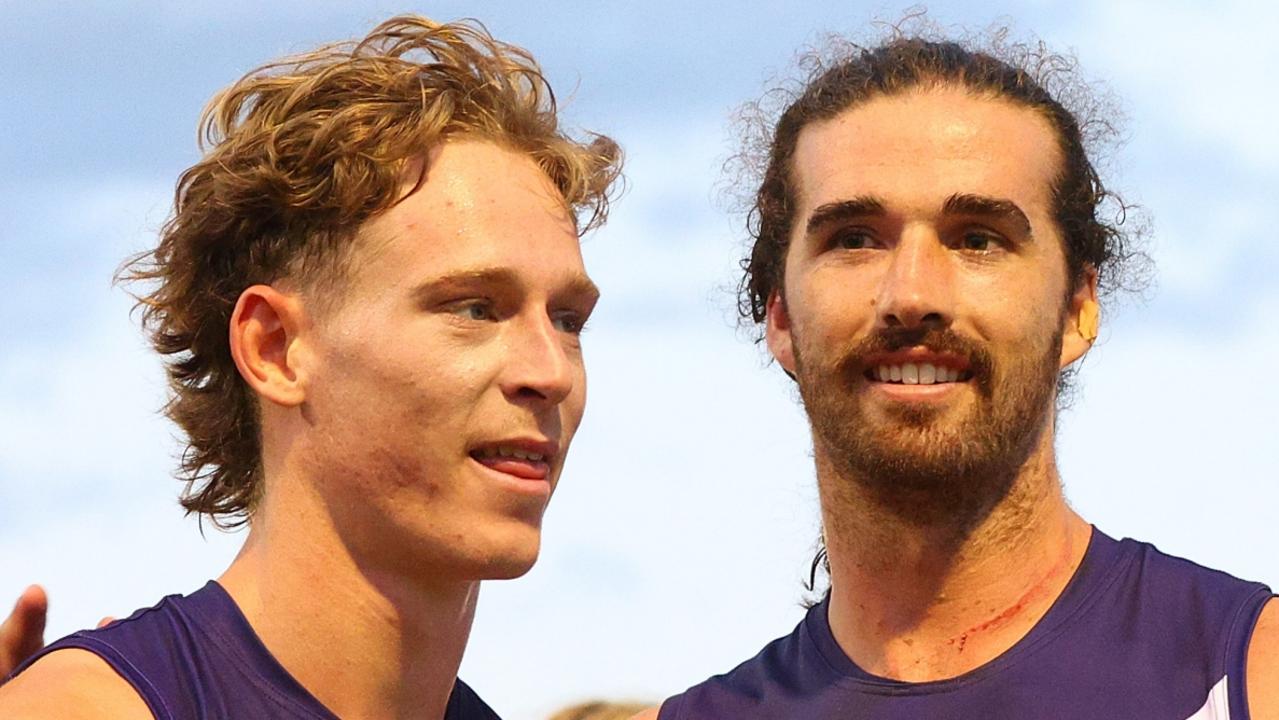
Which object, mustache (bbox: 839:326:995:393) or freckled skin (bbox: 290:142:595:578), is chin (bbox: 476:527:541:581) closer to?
freckled skin (bbox: 290:142:595:578)

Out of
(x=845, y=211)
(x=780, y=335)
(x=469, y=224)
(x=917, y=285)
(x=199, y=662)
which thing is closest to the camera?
(x=199, y=662)

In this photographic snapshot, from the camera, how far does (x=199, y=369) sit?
6965 mm

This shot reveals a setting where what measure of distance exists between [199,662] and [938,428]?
2.96 m

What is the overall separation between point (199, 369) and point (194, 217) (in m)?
0.60

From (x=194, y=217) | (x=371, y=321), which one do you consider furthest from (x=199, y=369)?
(x=371, y=321)

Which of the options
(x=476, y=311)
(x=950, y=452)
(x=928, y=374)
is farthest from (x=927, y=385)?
(x=476, y=311)

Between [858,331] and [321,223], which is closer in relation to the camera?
[321,223]

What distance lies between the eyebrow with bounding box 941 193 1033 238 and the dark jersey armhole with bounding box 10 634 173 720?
3570 millimetres

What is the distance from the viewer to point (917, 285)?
7078 mm

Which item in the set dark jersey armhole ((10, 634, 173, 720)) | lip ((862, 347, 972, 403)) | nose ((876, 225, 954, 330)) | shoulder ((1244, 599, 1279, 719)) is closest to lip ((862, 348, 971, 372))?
lip ((862, 347, 972, 403))

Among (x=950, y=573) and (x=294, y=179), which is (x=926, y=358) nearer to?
(x=950, y=573)

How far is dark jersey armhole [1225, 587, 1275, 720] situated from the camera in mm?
6293

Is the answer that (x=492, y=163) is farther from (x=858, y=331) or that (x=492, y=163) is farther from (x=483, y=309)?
(x=858, y=331)

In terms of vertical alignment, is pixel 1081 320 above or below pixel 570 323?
above
